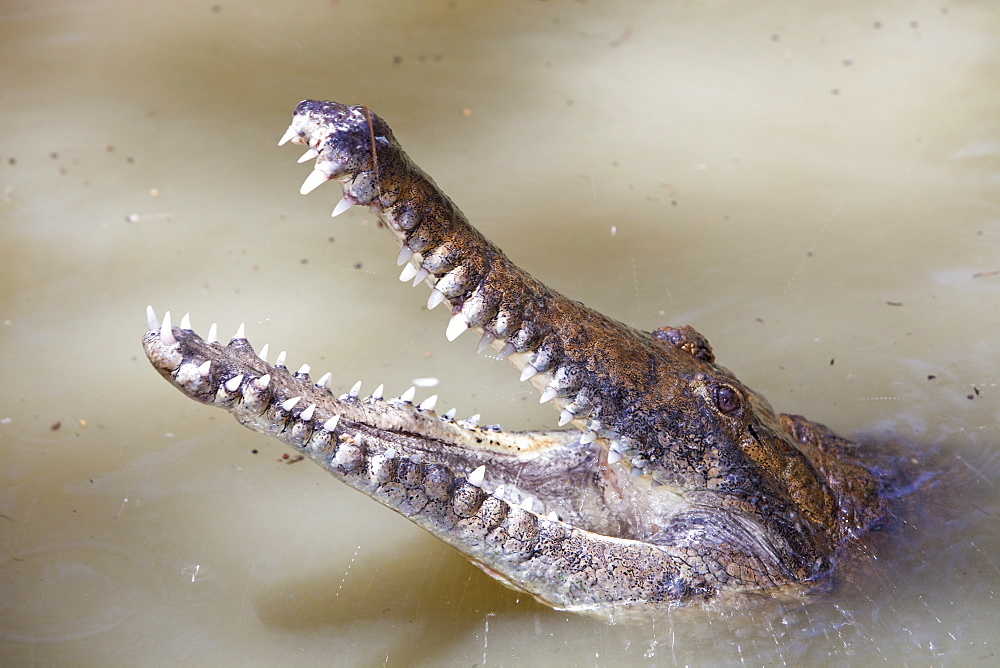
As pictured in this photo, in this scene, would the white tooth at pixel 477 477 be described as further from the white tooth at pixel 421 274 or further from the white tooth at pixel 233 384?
the white tooth at pixel 233 384

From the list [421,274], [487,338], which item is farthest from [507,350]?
[421,274]

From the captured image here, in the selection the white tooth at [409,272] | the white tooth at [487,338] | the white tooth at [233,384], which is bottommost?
the white tooth at [487,338]

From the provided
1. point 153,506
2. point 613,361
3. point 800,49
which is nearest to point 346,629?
point 153,506

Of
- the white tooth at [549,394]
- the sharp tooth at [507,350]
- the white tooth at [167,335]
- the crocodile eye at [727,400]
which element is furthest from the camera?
the crocodile eye at [727,400]

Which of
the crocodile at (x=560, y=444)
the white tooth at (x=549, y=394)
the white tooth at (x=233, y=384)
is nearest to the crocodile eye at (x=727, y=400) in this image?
the crocodile at (x=560, y=444)

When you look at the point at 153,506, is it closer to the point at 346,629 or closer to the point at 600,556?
the point at 346,629

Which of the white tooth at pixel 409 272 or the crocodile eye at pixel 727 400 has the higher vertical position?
the white tooth at pixel 409 272

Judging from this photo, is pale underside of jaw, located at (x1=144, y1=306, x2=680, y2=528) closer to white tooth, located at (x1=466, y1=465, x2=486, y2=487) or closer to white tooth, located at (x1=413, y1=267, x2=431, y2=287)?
white tooth, located at (x1=466, y1=465, x2=486, y2=487)

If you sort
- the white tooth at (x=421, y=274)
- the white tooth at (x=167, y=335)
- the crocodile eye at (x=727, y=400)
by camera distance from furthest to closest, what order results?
the crocodile eye at (x=727, y=400) < the white tooth at (x=421, y=274) < the white tooth at (x=167, y=335)

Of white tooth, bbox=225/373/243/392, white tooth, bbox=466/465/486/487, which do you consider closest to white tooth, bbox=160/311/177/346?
white tooth, bbox=225/373/243/392
